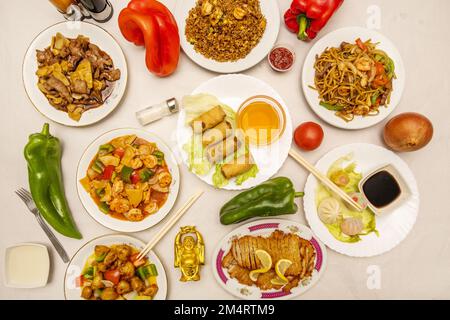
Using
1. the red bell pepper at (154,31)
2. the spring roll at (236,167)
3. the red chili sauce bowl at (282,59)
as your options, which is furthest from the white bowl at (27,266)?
the red chili sauce bowl at (282,59)

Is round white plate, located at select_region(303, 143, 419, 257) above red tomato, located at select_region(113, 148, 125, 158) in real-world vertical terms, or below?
below

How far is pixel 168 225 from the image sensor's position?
228cm

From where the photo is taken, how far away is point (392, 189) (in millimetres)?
2250

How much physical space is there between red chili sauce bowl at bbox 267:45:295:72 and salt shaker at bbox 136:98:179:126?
72 centimetres

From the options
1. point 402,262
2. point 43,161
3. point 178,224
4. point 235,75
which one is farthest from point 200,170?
point 402,262

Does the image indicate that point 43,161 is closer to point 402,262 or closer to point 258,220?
point 258,220

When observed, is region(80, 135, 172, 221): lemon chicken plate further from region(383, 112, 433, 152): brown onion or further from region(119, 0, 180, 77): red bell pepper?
region(383, 112, 433, 152): brown onion

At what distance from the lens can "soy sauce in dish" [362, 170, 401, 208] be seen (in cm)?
225

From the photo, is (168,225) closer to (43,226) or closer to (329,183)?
(43,226)

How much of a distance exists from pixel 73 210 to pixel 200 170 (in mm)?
940

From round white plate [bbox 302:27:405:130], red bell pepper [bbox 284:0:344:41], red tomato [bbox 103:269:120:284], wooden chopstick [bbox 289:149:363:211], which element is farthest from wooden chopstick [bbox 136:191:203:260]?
red bell pepper [bbox 284:0:344:41]

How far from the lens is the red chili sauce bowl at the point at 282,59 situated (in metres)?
2.32

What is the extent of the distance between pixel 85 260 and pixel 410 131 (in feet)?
7.38

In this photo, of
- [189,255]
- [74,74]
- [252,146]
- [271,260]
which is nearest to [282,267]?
[271,260]
